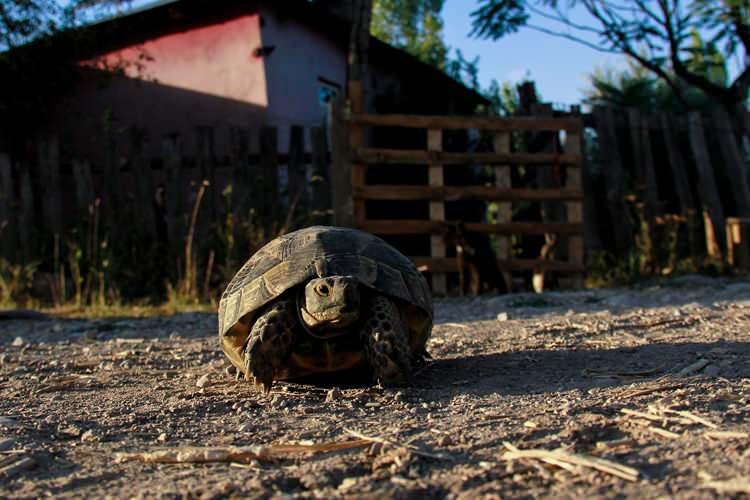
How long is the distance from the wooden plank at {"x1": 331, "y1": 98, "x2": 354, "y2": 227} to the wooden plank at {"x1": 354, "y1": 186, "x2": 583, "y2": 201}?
15 centimetres

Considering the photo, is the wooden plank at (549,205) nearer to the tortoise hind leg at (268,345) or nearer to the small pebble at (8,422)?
the tortoise hind leg at (268,345)

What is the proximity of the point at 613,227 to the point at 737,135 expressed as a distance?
8.04 feet

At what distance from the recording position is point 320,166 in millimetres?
9469

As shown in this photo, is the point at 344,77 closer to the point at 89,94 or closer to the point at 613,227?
the point at 89,94

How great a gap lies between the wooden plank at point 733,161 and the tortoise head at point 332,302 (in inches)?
333

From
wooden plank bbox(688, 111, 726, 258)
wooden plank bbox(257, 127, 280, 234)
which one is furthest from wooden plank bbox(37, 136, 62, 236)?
wooden plank bbox(688, 111, 726, 258)

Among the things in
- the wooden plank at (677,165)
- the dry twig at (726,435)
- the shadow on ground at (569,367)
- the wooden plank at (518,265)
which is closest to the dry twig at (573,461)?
the dry twig at (726,435)

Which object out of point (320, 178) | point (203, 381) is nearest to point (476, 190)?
point (320, 178)

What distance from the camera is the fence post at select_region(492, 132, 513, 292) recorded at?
9.25m

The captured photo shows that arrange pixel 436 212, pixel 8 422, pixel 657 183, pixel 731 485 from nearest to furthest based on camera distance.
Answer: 1. pixel 731 485
2. pixel 8 422
3. pixel 436 212
4. pixel 657 183

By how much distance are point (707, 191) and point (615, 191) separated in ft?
4.27

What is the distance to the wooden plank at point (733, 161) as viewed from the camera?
10766 mm

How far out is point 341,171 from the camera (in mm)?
9117

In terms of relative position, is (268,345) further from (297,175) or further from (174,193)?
(174,193)
